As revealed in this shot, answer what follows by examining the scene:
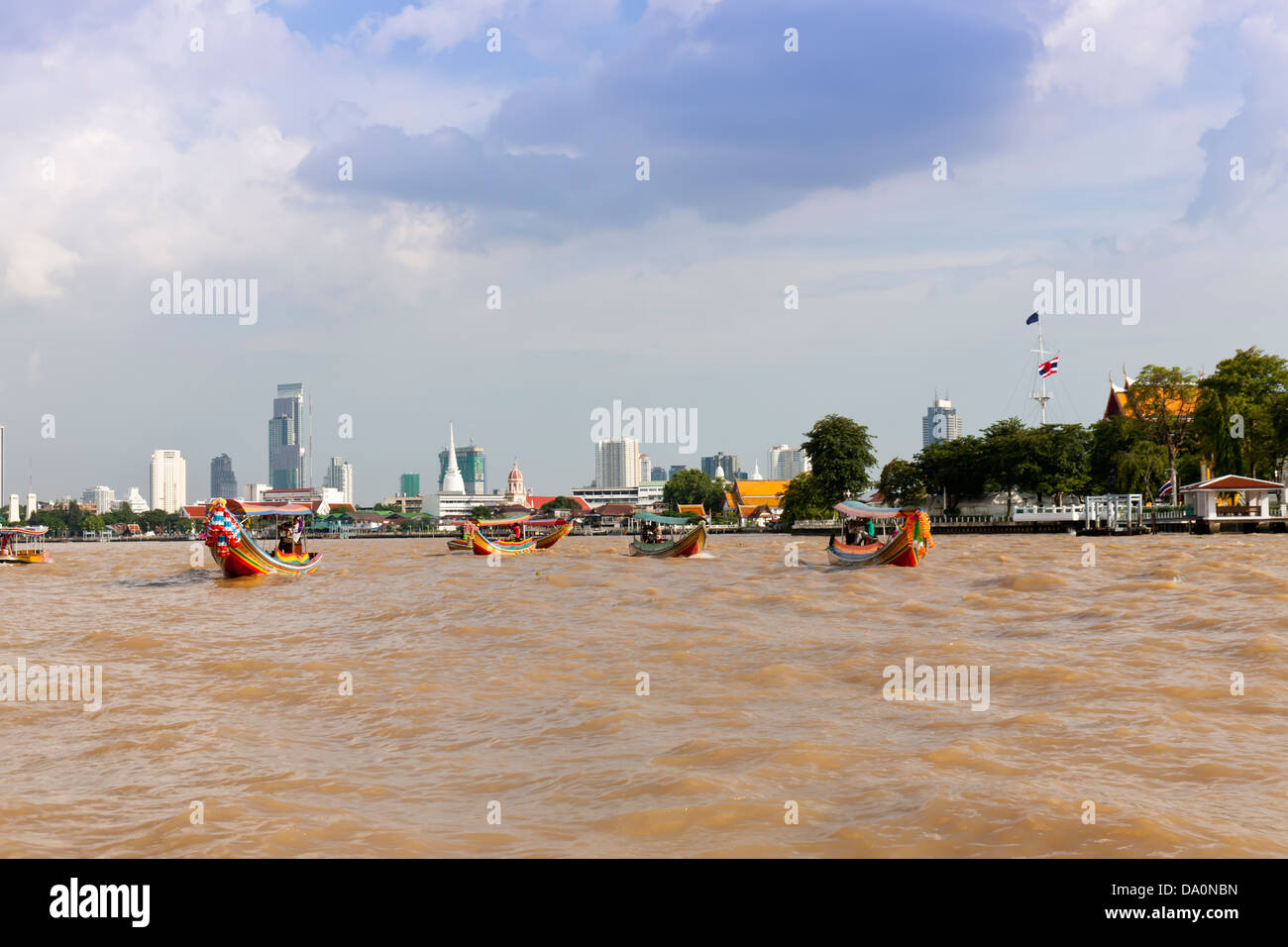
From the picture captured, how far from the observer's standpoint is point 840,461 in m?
61.8

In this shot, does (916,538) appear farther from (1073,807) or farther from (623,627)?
(1073,807)

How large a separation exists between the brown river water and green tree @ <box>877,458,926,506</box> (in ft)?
174

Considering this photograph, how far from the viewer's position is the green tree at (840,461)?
203 ft

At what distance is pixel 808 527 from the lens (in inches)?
3083

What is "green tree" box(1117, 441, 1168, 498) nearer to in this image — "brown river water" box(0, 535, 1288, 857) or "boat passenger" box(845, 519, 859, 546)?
"boat passenger" box(845, 519, 859, 546)

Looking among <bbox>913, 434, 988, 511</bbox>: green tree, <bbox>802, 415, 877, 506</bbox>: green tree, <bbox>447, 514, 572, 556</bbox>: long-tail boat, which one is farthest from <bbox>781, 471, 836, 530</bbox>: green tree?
<bbox>447, 514, 572, 556</bbox>: long-tail boat

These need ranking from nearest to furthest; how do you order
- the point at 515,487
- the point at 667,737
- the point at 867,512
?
the point at 667,737, the point at 867,512, the point at 515,487

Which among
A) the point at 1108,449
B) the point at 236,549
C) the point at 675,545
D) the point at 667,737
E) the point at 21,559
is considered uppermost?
the point at 1108,449

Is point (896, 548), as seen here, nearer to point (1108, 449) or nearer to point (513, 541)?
point (513, 541)

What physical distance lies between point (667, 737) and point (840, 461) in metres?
56.5

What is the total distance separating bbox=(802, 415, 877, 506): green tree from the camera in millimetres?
61906

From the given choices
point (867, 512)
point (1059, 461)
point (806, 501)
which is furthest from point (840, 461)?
point (867, 512)
